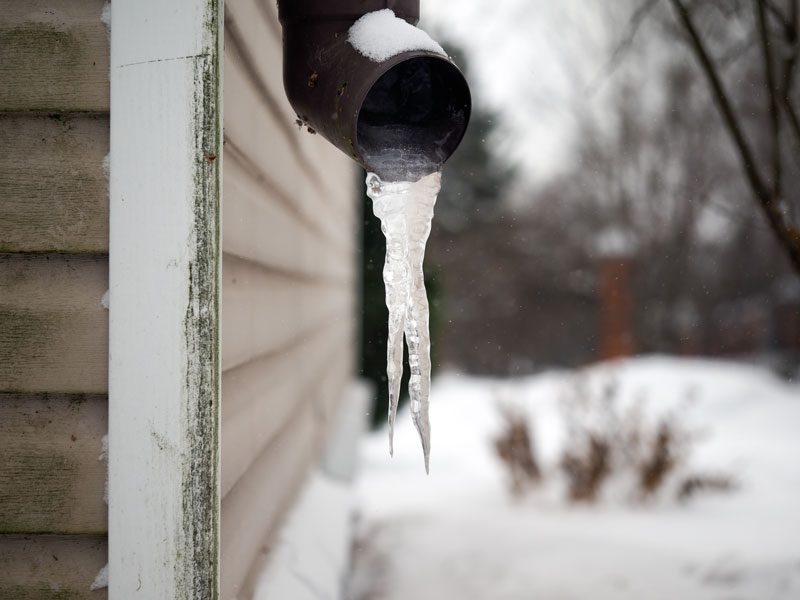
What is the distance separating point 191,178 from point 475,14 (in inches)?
500

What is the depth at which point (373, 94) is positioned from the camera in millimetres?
1488

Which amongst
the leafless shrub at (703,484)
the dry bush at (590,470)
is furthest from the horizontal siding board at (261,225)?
the leafless shrub at (703,484)

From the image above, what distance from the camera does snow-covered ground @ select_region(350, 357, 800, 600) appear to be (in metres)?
2.99

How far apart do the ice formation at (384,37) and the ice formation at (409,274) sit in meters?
0.25

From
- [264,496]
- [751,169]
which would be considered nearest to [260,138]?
[264,496]

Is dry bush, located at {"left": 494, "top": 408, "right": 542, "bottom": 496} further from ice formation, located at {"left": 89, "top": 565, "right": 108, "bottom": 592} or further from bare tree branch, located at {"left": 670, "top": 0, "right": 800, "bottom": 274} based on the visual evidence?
ice formation, located at {"left": 89, "top": 565, "right": 108, "bottom": 592}

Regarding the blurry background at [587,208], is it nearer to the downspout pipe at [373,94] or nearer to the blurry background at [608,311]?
the blurry background at [608,311]

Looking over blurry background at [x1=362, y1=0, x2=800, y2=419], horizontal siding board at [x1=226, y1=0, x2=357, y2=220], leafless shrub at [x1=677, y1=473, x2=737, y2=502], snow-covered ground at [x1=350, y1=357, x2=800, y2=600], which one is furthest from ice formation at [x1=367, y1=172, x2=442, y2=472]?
blurry background at [x1=362, y1=0, x2=800, y2=419]

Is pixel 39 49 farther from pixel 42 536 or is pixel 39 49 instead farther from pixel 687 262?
pixel 687 262

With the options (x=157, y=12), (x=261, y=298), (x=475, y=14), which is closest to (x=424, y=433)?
(x=261, y=298)

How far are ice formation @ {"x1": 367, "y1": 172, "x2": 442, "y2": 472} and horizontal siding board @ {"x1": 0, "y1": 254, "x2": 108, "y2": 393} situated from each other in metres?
0.55

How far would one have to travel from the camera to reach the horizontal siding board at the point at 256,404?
1327 millimetres

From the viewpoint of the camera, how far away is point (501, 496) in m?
4.69

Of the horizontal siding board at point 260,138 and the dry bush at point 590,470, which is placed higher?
the horizontal siding board at point 260,138
